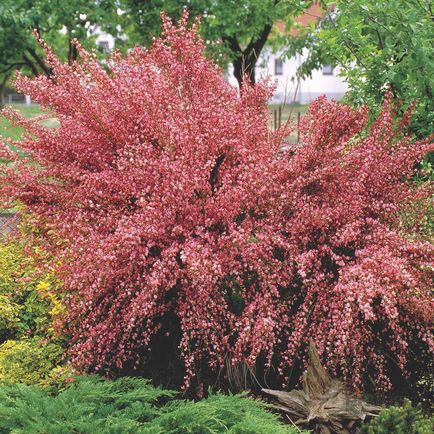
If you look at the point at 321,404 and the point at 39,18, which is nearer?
A: the point at 321,404

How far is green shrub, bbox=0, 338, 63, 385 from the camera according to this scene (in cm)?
425

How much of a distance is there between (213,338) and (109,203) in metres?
1.24

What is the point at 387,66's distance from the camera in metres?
5.79

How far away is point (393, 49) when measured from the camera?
19.1 feet

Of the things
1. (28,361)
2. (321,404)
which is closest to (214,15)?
(28,361)

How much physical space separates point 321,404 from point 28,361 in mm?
1952

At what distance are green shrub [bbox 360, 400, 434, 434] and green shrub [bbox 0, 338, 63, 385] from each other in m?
2.03

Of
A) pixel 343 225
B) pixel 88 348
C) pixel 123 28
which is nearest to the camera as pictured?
pixel 88 348

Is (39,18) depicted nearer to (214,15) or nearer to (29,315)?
(214,15)

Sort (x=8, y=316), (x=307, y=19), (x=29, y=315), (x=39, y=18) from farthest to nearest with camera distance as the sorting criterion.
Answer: (x=307, y=19) < (x=39, y=18) < (x=29, y=315) < (x=8, y=316)

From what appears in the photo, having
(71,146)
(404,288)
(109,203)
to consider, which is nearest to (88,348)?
(109,203)

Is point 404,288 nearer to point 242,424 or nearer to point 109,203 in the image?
point 242,424

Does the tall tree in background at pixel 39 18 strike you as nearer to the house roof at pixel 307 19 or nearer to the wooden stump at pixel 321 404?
the house roof at pixel 307 19

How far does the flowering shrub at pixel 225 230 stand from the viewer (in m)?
4.00
